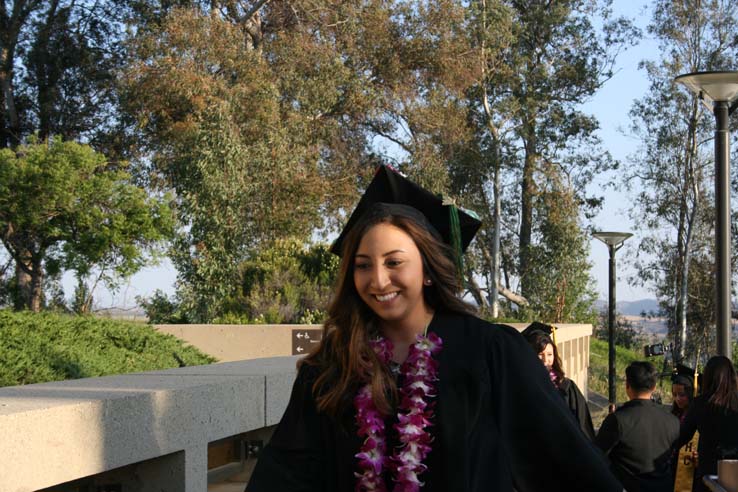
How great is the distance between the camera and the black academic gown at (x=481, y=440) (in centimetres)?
289

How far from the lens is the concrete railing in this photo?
Result: 133 inches

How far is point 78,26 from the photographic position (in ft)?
107

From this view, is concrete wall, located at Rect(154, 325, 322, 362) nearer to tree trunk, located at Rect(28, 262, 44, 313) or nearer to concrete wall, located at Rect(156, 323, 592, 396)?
concrete wall, located at Rect(156, 323, 592, 396)

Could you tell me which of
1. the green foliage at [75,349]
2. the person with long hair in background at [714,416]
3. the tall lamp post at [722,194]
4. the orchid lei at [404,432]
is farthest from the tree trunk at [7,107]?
the orchid lei at [404,432]

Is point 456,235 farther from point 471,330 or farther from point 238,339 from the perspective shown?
point 238,339

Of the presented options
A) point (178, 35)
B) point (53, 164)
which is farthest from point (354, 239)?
point (178, 35)

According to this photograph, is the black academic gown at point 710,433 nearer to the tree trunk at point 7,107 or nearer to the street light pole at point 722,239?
the street light pole at point 722,239

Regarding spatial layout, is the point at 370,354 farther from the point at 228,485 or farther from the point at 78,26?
the point at 78,26

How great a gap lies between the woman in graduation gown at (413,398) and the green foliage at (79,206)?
20.2 metres

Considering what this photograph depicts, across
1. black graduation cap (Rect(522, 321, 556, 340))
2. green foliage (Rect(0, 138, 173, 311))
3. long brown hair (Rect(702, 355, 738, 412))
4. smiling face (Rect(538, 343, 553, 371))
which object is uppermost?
green foliage (Rect(0, 138, 173, 311))

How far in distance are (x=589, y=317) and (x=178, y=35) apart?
14.2 meters

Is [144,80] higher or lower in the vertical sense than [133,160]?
higher

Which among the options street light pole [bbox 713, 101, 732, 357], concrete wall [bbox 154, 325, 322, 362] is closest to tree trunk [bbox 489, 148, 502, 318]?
concrete wall [bbox 154, 325, 322, 362]

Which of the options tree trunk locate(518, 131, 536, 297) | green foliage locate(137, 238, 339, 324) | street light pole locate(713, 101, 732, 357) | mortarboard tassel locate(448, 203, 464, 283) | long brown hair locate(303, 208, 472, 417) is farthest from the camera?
tree trunk locate(518, 131, 536, 297)
